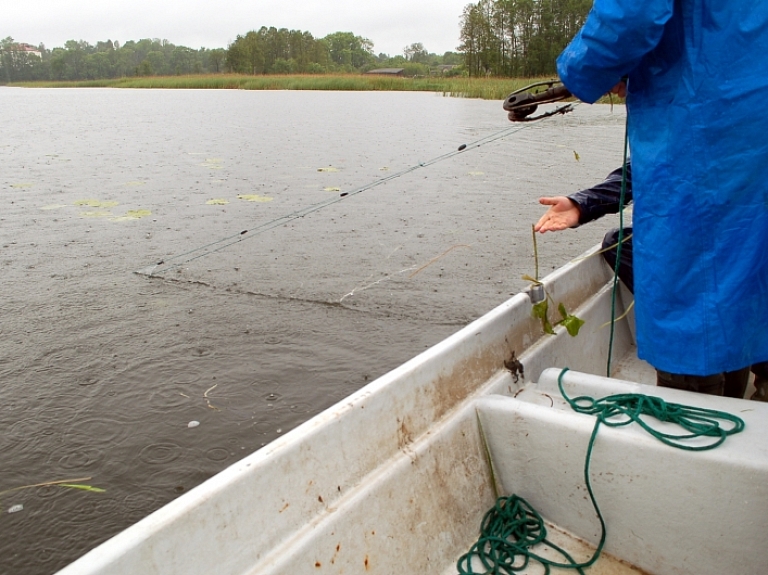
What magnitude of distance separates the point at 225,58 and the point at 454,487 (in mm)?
95695

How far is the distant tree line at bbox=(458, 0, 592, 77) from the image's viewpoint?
56.4 m

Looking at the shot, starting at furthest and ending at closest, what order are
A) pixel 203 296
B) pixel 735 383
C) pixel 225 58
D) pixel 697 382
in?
pixel 225 58 < pixel 203 296 < pixel 735 383 < pixel 697 382

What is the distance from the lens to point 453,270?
631cm

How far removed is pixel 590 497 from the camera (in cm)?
204

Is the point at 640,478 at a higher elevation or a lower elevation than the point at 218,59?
lower

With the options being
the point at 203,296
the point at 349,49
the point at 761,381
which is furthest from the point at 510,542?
the point at 349,49

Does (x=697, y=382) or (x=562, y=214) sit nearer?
(x=697, y=382)

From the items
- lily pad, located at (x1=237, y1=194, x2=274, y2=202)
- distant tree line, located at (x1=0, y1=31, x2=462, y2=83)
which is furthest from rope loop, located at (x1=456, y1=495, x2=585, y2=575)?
distant tree line, located at (x1=0, y1=31, x2=462, y2=83)

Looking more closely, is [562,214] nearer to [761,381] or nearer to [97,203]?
[761,381]

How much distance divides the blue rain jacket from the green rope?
15 centimetres

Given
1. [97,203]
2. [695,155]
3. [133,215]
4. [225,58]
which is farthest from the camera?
[225,58]

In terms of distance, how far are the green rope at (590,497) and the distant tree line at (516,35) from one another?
184ft

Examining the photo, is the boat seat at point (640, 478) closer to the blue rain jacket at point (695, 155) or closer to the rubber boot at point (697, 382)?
Answer: the rubber boot at point (697, 382)

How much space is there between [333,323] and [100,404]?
1.78m
